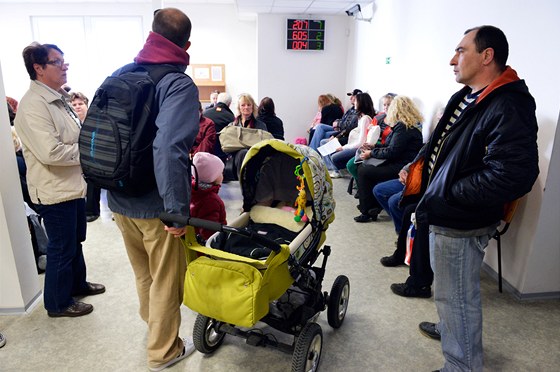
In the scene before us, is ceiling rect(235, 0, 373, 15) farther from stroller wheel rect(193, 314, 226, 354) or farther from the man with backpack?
stroller wheel rect(193, 314, 226, 354)

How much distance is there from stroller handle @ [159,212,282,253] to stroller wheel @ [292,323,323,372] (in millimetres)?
508

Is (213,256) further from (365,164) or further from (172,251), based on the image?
(365,164)

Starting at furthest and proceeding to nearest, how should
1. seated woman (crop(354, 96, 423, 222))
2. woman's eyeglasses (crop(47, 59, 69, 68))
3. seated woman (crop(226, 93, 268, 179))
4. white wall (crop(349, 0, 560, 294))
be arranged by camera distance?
1. seated woman (crop(226, 93, 268, 179))
2. seated woman (crop(354, 96, 423, 222))
3. white wall (crop(349, 0, 560, 294))
4. woman's eyeglasses (crop(47, 59, 69, 68))

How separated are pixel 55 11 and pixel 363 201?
804 centimetres

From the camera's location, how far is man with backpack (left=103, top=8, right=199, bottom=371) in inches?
60.9

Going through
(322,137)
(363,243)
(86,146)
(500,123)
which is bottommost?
(363,243)

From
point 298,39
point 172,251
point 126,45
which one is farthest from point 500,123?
point 126,45

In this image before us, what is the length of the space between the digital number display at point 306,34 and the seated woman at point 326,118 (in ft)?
3.42

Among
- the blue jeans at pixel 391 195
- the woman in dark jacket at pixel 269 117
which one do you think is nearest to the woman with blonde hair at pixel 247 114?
the woman in dark jacket at pixel 269 117

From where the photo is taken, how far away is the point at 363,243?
358cm

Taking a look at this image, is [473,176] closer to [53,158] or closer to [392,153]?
[53,158]

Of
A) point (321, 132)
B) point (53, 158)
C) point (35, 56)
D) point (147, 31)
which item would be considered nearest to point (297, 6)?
point (321, 132)

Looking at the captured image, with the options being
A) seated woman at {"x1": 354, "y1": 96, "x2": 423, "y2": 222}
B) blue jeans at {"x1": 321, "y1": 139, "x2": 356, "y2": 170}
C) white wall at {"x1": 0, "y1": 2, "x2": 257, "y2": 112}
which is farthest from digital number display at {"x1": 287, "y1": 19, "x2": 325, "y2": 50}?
seated woman at {"x1": 354, "y1": 96, "x2": 423, "y2": 222}

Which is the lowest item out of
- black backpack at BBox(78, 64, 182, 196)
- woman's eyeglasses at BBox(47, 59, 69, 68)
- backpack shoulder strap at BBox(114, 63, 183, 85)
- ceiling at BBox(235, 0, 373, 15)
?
black backpack at BBox(78, 64, 182, 196)
